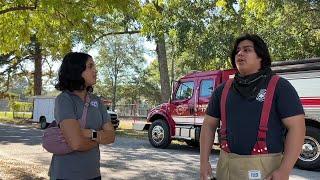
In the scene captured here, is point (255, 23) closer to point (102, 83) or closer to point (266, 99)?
point (266, 99)

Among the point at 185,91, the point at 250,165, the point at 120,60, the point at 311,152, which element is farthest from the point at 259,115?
the point at 120,60

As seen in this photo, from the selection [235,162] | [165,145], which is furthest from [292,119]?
[165,145]

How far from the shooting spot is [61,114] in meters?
Answer: 3.58

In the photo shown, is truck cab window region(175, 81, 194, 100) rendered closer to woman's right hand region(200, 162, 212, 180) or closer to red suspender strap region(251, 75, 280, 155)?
woman's right hand region(200, 162, 212, 180)

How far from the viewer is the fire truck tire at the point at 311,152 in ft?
36.6

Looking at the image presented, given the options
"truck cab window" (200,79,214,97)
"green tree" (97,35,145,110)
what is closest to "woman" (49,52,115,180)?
"truck cab window" (200,79,214,97)

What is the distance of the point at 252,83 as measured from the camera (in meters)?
3.40

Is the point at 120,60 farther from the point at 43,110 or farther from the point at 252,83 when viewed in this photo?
the point at 252,83

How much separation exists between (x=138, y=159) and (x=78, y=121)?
928cm

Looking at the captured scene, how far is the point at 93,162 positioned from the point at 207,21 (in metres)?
21.7

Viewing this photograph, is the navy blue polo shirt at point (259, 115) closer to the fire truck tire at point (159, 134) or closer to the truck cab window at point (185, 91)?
the truck cab window at point (185, 91)

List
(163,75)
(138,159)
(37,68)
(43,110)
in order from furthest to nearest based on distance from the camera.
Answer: (37,68)
(43,110)
(163,75)
(138,159)

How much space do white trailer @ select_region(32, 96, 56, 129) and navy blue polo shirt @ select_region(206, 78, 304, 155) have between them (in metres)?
26.7

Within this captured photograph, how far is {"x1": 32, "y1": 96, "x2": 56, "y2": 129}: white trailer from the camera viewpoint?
29516mm
